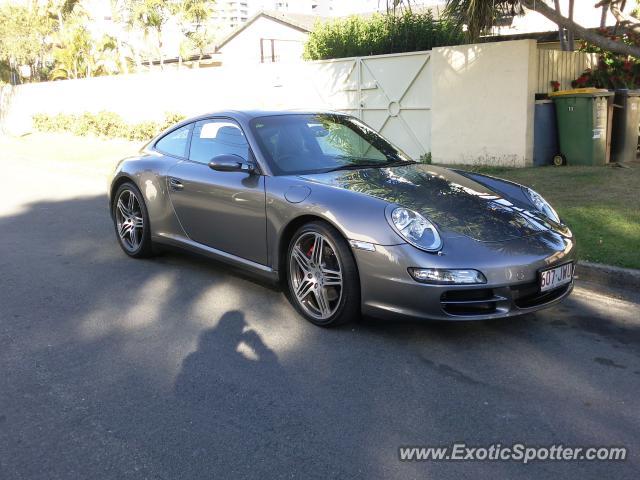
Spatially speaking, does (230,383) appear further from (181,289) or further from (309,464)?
(181,289)

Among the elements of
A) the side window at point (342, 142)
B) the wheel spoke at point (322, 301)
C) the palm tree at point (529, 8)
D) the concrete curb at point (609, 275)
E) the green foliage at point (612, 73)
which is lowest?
the concrete curb at point (609, 275)

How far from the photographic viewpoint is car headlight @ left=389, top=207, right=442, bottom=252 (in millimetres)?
3973

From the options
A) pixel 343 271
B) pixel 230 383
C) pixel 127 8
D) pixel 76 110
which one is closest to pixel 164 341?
pixel 230 383

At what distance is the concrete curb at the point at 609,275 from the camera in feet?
17.4

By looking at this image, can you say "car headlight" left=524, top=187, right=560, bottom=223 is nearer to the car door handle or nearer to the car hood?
the car hood

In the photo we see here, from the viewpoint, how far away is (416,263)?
12.8 ft

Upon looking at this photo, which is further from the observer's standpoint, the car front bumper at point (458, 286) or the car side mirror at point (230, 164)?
the car side mirror at point (230, 164)

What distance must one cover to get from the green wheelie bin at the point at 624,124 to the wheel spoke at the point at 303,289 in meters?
8.24

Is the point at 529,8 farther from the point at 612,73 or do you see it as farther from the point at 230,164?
the point at 230,164

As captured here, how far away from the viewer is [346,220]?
4.22 meters

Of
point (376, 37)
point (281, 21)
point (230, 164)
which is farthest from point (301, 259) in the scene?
point (281, 21)

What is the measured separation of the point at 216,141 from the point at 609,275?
3.39 m

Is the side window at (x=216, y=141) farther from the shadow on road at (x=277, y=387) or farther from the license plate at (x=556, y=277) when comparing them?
the license plate at (x=556, y=277)

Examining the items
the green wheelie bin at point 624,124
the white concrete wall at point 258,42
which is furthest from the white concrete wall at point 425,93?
the white concrete wall at point 258,42
